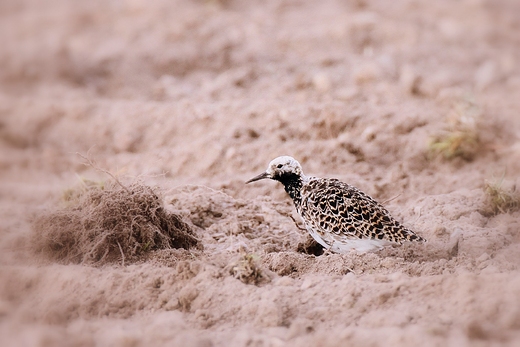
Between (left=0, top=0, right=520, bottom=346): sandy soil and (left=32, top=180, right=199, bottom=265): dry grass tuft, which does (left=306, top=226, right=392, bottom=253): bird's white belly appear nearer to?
(left=0, top=0, right=520, bottom=346): sandy soil

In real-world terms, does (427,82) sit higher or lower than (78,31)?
lower

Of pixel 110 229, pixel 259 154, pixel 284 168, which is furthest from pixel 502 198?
pixel 110 229

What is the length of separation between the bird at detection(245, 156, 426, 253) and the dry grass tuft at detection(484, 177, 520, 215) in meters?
1.07

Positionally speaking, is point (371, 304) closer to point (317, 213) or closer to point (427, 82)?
point (317, 213)

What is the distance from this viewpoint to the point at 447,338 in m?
3.18

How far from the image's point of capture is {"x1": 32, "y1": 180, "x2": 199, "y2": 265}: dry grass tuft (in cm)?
450

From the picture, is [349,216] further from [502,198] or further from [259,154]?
[259,154]

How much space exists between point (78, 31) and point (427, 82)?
5189mm

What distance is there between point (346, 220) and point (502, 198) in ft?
5.08

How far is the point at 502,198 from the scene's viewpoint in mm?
5160

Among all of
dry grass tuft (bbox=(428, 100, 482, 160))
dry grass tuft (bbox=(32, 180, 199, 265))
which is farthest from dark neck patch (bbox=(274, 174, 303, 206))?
dry grass tuft (bbox=(428, 100, 482, 160))

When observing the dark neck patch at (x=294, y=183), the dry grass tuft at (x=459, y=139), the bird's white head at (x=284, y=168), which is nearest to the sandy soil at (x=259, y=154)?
the dry grass tuft at (x=459, y=139)

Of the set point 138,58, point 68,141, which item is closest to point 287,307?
point 68,141

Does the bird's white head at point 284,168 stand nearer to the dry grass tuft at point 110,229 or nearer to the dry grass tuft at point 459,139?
the dry grass tuft at point 110,229
